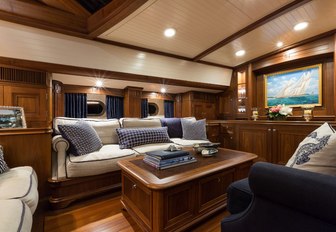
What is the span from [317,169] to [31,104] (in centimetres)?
302

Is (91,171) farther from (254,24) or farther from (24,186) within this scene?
(254,24)

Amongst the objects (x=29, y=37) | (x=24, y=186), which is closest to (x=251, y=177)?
(x=24, y=186)

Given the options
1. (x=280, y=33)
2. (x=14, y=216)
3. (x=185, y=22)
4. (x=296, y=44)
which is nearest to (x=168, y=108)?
(x=185, y=22)

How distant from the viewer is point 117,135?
2.56m

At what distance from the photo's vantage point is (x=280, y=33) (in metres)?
2.57

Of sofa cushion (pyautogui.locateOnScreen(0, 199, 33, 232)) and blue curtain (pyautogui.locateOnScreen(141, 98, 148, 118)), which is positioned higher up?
blue curtain (pyautogui.locateOnScreen(141, 98, 148, 118))

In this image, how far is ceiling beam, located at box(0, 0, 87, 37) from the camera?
1.73 metres

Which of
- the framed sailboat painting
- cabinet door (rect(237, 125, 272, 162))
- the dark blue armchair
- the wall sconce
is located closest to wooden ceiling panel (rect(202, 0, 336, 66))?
the framed sailboat painting

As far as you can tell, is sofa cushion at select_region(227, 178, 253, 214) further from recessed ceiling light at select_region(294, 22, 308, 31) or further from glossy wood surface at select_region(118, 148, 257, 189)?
recessed ceiling light at select_region(294, 22, 308, 31)

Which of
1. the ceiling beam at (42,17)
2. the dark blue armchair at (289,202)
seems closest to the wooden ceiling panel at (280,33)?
the ceiling beam at (42,17)

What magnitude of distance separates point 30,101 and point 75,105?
1094mm

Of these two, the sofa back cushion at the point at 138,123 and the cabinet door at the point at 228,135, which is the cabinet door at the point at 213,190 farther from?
the cabinet door at the point at 228,135

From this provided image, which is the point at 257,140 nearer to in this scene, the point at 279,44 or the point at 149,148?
the point at 279,44

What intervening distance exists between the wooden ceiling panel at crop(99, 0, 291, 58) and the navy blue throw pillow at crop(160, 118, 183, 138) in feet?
4.37
